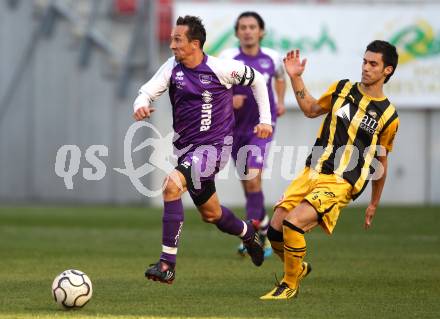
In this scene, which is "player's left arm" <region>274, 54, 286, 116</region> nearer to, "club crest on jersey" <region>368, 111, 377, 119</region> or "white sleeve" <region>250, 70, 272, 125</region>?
"white sleeve" <region>250, 70, 272, 125</region>

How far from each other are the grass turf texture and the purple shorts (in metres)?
1.02

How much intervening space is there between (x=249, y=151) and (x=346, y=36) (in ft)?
32.1

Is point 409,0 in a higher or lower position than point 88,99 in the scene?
higher

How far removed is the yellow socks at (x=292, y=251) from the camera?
775 centimetres

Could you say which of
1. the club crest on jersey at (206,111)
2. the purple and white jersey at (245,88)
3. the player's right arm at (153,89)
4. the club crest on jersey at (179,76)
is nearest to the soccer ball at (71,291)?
the player's right arm at (153,89)

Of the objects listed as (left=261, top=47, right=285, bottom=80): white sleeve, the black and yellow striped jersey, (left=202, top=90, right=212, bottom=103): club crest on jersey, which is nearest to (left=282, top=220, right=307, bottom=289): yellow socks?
the black and yellow striped jersey

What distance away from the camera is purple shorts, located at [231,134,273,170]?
1130cm

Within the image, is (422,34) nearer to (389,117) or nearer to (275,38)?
(275,38)

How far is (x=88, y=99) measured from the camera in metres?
21.7

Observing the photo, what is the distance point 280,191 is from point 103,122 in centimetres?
384

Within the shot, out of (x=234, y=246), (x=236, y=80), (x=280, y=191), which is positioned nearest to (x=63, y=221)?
(x=234, y=246)

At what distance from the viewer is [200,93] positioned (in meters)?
8.51

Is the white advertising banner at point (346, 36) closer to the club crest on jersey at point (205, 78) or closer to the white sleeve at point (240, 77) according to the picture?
the white sleeve at point (240, 77)

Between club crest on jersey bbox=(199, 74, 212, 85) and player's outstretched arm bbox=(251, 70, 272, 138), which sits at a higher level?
club crest on jersey bbox=(199, 74, 212, 85)
